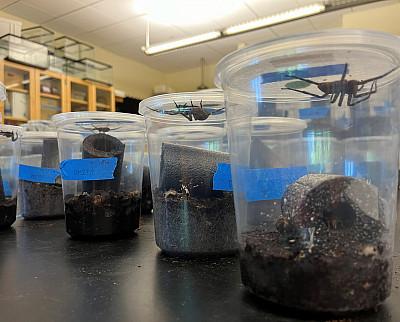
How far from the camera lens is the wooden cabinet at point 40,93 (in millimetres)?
2861

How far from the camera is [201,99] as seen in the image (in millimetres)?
522

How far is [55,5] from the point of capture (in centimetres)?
283

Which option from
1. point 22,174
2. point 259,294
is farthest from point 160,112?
point 22,174

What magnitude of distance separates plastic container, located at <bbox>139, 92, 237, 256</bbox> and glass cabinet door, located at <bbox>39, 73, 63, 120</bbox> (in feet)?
9.31

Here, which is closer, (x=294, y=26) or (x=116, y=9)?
(x=116, y=9)

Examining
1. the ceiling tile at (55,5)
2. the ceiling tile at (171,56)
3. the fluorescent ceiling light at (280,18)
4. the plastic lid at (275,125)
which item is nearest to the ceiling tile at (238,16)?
the fluorescent ceiling light at (280,18)

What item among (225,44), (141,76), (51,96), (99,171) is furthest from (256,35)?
(99,171)

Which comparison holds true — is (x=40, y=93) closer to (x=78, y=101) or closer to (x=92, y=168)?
(x=78, y=101)

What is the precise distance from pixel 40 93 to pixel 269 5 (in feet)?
6.70

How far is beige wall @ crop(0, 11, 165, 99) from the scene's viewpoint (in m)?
3.99

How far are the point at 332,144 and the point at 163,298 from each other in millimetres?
231

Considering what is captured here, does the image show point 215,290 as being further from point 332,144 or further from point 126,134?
point 126,134

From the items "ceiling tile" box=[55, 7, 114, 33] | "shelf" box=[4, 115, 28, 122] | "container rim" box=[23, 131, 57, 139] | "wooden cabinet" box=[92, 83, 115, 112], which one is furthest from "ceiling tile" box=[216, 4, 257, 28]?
"container rim" box=[23, 131, 57, 139]

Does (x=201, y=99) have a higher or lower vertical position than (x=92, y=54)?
lower
